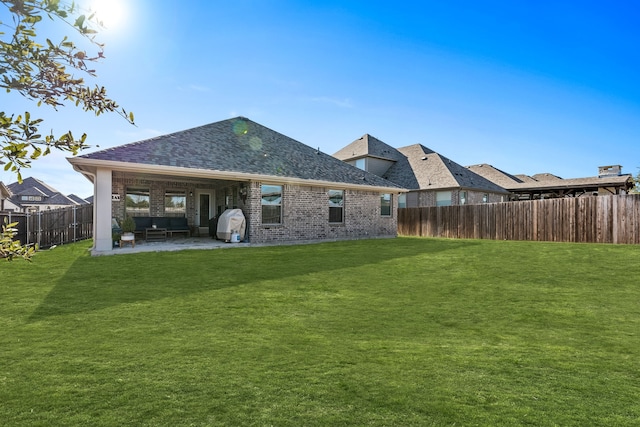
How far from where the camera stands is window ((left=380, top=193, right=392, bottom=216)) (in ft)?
62.1

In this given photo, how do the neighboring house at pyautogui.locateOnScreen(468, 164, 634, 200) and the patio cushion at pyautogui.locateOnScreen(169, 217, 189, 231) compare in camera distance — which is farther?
the neighboring house at pyautogui.locateOnScreen(468, 164, 634, 200)

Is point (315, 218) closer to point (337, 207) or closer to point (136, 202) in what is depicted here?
point (337, 207)

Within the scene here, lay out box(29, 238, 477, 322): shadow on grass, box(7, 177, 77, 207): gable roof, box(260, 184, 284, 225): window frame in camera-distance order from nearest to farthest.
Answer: box(29, 238, 477, 322): shadow on grass → box(260, 184, 284, 225): window frame → box(7, 177, 77, 207): gable roof

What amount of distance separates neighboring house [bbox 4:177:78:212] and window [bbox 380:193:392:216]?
51544 mm

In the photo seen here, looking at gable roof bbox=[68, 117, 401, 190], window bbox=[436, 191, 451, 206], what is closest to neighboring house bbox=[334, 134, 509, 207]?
window bbox=[436, 191, 451, 206]

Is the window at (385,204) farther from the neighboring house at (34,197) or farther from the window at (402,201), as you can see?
the neighboring house at (34,197)

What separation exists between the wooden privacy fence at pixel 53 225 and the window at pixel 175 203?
4.47 metres

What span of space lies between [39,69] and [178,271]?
727 centimetres

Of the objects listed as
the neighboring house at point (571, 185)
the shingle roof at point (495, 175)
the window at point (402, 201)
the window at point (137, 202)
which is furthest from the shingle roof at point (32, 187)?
the neighboring house at point (571, 185)

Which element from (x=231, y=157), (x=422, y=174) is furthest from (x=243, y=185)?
(x=422, y=174)

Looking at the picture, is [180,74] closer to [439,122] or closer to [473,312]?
[473,312]

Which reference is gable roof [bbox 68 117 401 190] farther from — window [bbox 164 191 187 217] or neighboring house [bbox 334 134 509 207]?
neighboring house [bbox 334 134 509 207]

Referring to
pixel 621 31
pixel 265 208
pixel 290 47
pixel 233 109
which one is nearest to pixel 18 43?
pixel 290 47

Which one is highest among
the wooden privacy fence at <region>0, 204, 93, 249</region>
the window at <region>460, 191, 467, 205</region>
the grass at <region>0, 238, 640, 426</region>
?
the window at <region>460, 191, 467, 205</region>
